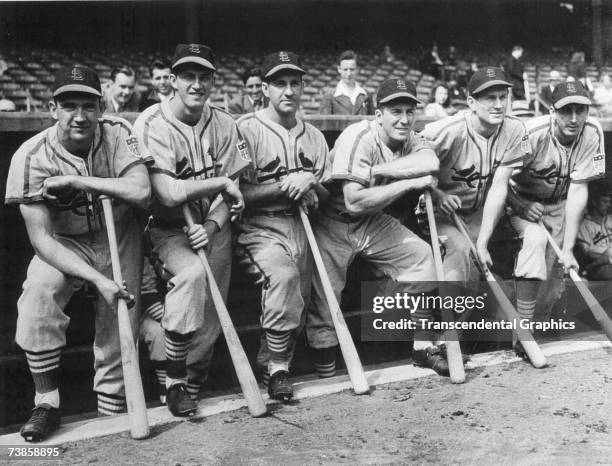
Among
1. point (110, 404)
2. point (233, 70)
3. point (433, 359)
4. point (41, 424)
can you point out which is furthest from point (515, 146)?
point (233, 70)

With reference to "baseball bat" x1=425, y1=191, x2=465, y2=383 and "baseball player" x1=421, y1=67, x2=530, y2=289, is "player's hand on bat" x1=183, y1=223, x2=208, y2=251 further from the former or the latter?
"baseball player" x1=421, y1=67, x2=530, y2=289

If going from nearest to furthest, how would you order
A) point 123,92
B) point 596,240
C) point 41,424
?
point 41,424, point 123,92, point 596,240

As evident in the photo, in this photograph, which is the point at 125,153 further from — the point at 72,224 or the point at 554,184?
the point at 554,184

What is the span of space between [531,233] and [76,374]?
290 cm

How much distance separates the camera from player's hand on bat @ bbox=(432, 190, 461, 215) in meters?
4.09

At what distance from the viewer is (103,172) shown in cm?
336

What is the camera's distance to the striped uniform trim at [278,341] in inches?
139

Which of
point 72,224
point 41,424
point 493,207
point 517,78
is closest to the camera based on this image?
point 41,424

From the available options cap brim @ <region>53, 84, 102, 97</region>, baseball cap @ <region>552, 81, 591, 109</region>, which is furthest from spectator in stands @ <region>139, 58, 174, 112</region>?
baseball cap @ <region>552, 81, 591, 109</region>

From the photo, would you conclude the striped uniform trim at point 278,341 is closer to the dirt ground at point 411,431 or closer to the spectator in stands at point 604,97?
the dirt ground at point 411,431

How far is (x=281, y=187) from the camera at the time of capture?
147 inches

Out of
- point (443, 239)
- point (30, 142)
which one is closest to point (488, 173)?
point (443, 239)

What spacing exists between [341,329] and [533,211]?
1.69m

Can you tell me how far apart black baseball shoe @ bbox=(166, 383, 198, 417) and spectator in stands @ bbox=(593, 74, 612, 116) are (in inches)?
391
